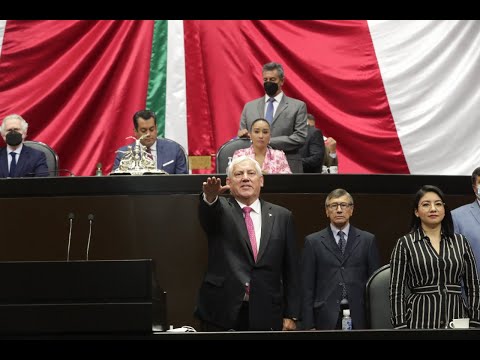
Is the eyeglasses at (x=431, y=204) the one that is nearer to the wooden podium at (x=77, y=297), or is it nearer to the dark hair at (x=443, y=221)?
the dark hair at (x=443, y=221)

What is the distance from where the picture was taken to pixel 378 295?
4.58 m

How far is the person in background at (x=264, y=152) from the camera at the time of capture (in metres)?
5.99

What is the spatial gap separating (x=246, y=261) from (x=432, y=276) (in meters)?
0.81

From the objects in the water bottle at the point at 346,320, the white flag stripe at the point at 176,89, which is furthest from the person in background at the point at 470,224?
the white flag stripe at the point at 176,89

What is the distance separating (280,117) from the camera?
6.69m

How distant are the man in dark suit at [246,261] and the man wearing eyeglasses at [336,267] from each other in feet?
1.14

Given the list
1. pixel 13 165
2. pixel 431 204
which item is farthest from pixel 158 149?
pixel 431 204

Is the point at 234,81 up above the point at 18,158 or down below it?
above

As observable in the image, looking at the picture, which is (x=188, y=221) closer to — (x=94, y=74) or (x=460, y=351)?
(x=460, y=351)

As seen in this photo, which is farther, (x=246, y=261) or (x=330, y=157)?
(x=330, y=157)

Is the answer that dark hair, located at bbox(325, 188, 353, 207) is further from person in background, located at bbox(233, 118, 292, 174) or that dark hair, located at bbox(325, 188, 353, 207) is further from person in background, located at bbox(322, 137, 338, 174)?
person in background, located at bbox(322, 137, 338, 174)

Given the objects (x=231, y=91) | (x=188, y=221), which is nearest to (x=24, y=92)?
(x=231, y=91)

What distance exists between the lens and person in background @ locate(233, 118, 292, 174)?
5.99 meters

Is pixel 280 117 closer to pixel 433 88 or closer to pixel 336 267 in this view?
pixel 336 267
